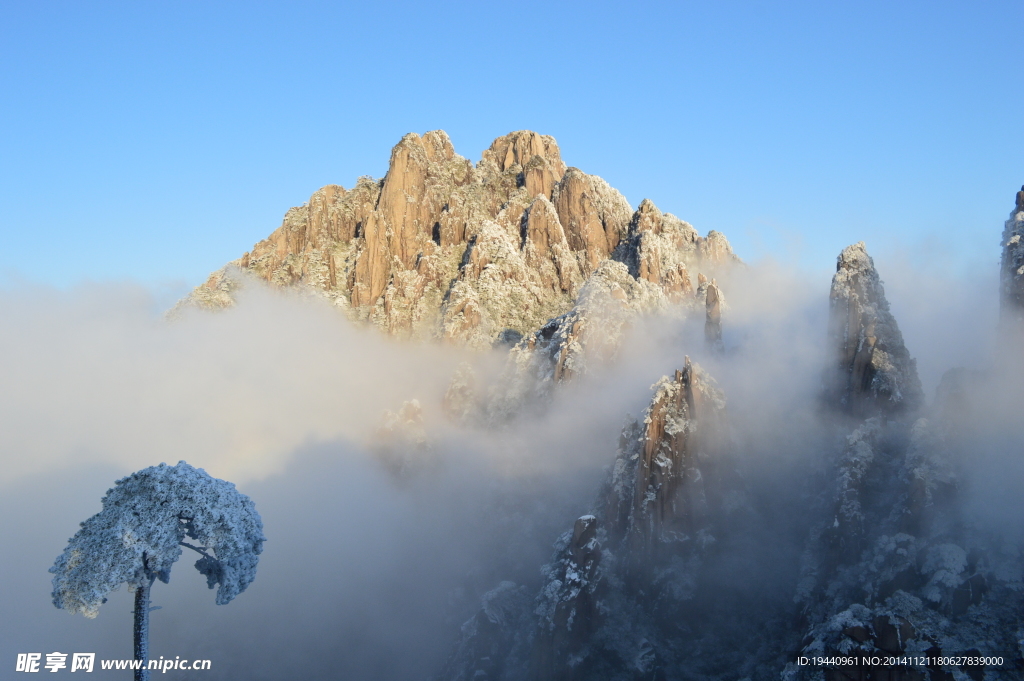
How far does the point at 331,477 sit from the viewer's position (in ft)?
368

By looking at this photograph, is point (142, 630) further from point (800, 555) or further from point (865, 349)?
point (865, 349)

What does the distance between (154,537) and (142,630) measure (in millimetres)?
5060

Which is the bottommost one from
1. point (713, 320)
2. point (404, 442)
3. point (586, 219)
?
point (404, 442)

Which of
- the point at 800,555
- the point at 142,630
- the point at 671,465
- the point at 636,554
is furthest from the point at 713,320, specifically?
the point at 142,630

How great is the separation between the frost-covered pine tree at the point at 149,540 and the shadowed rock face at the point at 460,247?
285 feet

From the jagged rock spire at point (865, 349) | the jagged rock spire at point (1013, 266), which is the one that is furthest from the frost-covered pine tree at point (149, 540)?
the jagged rock spire at point (1013, 266)

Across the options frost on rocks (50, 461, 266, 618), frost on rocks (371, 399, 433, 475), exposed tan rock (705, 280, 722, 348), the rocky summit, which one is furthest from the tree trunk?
exposed tan rock (705, 280, 722, 348)

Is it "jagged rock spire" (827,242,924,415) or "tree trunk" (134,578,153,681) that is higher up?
"jagged rock spire" (827,242,924,415)

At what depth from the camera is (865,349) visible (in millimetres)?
82875

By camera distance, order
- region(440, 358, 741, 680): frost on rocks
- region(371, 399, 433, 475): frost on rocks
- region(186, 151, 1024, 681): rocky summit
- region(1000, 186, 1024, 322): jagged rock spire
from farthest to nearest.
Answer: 1. region(371, 399, 433, 475): frost on rocks
2. region(1000, 186, 1024, 322): jagged rock spire
3. region(440, 358, 741, 680): frost on rocks
4. region(186, 151, 1024, 681): rocky summit

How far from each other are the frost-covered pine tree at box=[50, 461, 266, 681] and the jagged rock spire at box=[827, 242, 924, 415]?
65159 millimetres

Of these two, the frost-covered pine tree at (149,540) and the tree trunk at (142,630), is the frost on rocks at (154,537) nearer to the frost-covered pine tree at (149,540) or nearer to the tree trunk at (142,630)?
the frost-covered pine tree at (149,540)

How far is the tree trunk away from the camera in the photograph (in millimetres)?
41656

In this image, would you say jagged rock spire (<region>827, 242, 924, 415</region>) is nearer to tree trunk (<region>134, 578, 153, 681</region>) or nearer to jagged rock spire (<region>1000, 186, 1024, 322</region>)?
jagged rock spire (<region>1000, 186, 1024, 322</region>)
